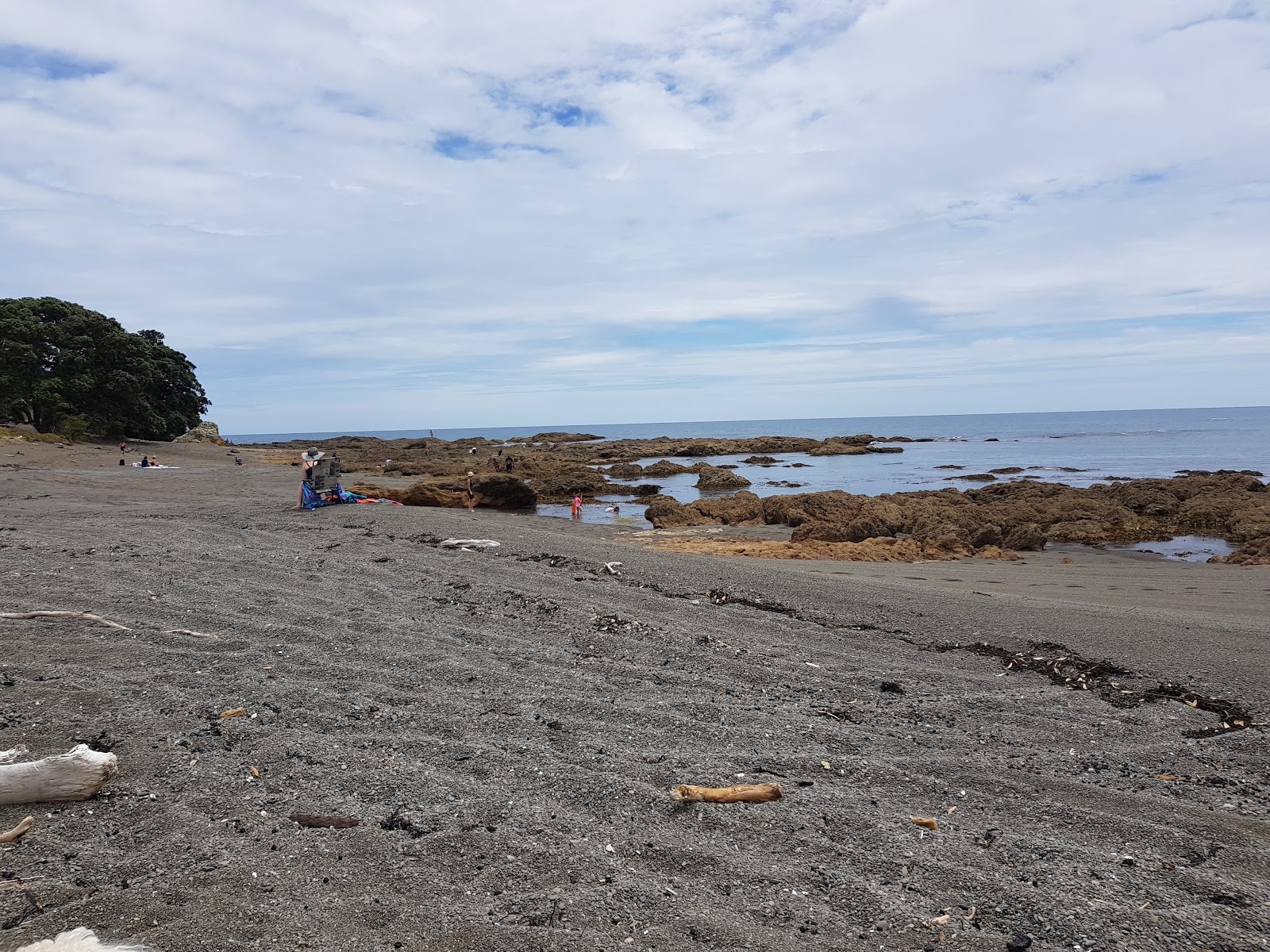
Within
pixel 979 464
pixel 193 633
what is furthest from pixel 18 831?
pixel 979 464

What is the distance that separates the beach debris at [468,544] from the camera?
10.9 m

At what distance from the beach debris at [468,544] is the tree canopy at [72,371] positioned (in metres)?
33.0

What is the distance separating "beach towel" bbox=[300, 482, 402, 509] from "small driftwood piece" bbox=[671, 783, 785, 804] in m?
13.0

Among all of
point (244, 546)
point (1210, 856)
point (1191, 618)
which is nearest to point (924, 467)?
point (1191, 618)

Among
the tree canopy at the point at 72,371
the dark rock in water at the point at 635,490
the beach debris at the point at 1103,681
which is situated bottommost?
the dark rock in water at the point at 635,490

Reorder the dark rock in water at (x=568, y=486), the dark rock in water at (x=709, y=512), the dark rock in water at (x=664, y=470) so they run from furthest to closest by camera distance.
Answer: the dark rock in water at (x=664, y=470), the dark rock in water at (x=568, y=486), the dark rock in water at (x=709, y=512)

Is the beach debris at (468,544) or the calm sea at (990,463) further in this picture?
the calm sea at (990,463)

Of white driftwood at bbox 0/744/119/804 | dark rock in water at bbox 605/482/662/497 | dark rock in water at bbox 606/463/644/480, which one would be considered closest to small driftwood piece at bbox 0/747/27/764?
white driftwood at bbox 0/744/119/804

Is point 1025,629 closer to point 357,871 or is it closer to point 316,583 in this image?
point 357,871

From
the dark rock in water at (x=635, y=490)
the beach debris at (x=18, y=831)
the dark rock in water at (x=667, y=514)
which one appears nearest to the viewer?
the beach debris at (x=18, y=831)

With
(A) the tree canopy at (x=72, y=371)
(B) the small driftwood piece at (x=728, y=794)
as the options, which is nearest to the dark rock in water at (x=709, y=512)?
(B) the small driftwood piece at (x=728, y=794)

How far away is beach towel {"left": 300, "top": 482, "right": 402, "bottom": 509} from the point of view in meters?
15.1

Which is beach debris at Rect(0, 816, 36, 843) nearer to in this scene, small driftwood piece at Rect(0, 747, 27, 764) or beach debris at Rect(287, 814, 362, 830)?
small driftwood piece at Rect(0, 747, 27, 764)

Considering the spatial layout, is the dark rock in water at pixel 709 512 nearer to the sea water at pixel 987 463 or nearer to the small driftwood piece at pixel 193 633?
the sea water at pixel 987 463
